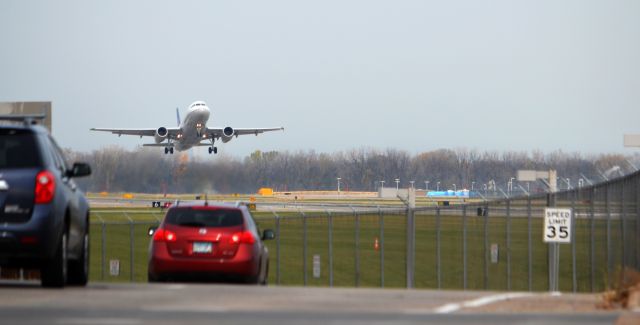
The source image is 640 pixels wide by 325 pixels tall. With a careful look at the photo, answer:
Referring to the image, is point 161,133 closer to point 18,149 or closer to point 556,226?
point 556,226

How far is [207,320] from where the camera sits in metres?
10.8

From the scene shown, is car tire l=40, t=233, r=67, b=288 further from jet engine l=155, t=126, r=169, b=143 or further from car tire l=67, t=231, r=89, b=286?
jet engine l=155, t=126, r=169, b=143

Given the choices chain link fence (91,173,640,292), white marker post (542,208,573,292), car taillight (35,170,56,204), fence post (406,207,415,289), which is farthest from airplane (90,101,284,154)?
car taillight (35,170,56,204)

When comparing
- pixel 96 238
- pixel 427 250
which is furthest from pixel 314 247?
pixel 96 238

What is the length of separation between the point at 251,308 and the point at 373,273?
29.6 metres

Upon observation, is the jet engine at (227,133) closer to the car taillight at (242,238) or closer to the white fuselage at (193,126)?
the white fuselage at (193,126)

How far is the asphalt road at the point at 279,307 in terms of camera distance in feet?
36.1

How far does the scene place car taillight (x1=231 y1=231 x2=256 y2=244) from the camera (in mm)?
18109

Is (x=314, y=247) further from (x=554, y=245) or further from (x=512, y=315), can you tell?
(x=512, y=315)

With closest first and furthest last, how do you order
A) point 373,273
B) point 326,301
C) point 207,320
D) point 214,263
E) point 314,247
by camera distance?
1. point 207,320
2. point 326,301
3. point 214,263
4. point 373,273
5. point 314,247

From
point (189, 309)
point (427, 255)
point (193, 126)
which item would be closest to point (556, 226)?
point (189, 309)

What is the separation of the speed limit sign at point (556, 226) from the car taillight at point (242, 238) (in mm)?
9441

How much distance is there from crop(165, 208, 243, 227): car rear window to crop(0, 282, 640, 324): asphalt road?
2746 millimetres

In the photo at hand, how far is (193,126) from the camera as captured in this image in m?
83.4
